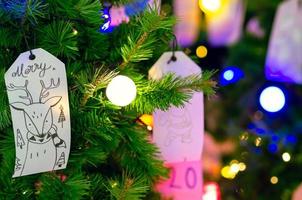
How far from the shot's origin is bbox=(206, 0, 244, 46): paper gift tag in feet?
3.26

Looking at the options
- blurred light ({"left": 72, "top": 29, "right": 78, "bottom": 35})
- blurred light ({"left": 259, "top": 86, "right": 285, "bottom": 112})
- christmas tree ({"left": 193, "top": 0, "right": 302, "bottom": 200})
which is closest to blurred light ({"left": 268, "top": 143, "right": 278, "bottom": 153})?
christmas tree ({"left": 193, "top": 0, "right": 302, "bottom": 200})

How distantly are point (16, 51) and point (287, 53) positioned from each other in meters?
0.52

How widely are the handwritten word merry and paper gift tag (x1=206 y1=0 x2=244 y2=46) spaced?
1.74 ft

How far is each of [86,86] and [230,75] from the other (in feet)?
1.42

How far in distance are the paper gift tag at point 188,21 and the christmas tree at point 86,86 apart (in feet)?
1.14

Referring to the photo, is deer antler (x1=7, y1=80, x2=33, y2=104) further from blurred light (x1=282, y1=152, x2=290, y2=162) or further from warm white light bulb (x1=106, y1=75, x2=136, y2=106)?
blurred light (x1=282, y1=152, x2=290, y2=162)

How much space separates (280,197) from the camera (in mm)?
922

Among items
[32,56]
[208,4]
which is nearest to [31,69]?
[32,56]

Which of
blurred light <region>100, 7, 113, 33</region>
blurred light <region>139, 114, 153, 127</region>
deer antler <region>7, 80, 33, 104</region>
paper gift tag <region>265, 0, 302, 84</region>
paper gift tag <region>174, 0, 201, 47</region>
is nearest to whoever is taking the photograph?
deer antler <region>7, 80, 33, 104</region>

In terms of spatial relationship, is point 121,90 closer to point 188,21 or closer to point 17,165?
point 17,165

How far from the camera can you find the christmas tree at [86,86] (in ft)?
1.86

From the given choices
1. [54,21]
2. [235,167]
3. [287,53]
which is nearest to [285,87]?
[287,53]

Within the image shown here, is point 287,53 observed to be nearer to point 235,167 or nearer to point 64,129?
point 235,167

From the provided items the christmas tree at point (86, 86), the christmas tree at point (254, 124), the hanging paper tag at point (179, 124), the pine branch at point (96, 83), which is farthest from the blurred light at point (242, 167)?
the pine branch at point (96, 83)
